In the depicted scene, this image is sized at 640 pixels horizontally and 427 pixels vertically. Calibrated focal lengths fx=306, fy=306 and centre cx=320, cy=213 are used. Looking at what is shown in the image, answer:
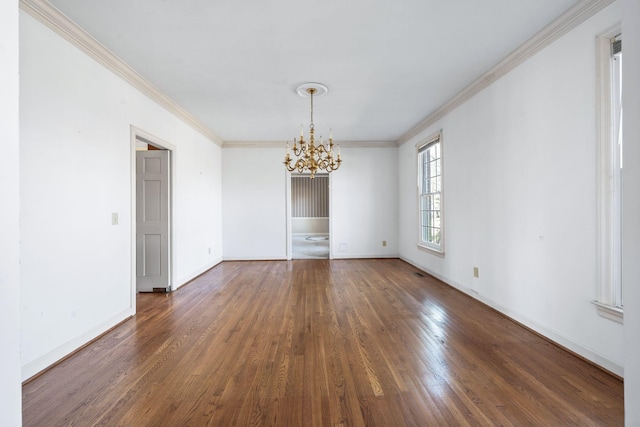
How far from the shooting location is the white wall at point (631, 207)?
900mm

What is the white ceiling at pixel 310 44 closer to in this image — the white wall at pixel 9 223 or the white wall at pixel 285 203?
the white wall at pixel 9 223

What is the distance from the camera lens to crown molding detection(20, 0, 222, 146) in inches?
83.6

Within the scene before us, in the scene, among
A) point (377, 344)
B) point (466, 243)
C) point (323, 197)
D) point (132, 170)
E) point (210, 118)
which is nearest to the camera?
point (377, 344)

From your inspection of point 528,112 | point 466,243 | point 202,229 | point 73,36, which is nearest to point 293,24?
point 73,36

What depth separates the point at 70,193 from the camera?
242 centimetres

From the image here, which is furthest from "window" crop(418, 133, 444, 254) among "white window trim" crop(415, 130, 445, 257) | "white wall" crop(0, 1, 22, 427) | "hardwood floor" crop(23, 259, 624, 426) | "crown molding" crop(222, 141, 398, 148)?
"white wall" crop(0, 1, 22, 427)

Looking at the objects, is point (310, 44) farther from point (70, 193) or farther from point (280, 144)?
point (280, 144)

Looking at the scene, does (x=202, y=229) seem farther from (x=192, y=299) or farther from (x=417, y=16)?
(x=417, y=16)

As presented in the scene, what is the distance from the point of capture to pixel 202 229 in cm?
542

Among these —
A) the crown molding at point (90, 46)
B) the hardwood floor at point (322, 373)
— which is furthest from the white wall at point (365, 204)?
the crown molding at point (90, 46)

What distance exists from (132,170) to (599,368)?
4389mm

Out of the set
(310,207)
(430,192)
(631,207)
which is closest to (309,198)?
(310,207)

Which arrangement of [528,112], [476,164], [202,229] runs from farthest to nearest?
[202,229], [476,164], [528,112]

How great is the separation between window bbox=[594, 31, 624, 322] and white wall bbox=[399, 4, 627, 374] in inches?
2.4
